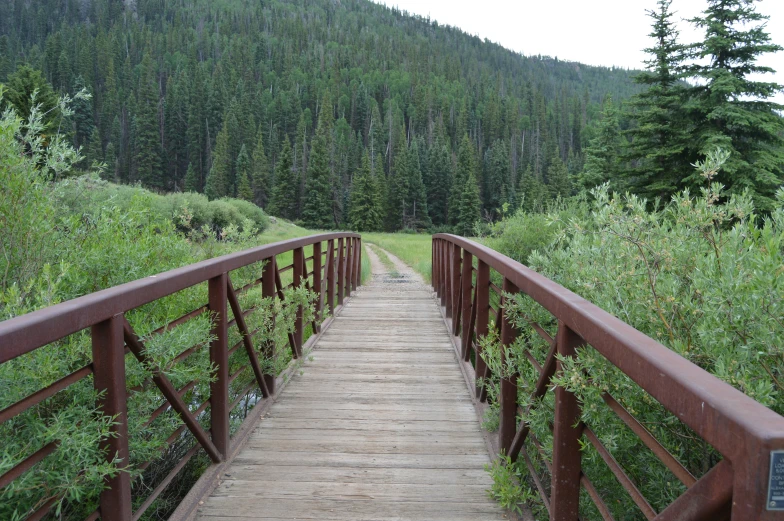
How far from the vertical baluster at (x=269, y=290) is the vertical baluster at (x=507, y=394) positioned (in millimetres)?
1743

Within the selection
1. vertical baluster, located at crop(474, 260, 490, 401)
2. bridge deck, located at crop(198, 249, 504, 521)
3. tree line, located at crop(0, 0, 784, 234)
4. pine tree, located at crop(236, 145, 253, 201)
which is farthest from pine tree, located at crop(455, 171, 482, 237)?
vertical baluster, located at crop(474, 260, 490, 401)

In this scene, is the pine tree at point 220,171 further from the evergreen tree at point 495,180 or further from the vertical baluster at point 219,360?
the vertical baluster at point 219,360

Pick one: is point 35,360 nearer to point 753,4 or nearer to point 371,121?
point 753,4

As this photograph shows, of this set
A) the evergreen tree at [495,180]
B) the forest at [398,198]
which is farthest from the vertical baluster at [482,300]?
the evergreen tree at [495,180]

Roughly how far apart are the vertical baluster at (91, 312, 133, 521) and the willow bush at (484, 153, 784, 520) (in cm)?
145

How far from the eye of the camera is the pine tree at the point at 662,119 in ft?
62.8

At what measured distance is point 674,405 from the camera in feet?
3.49

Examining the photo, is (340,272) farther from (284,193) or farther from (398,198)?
(398,198)

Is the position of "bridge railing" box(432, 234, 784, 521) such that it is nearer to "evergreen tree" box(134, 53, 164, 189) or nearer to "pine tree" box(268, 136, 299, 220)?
"pine tree" box(268, 136, 299, 220)

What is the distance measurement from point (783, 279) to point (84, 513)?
279 centimetres

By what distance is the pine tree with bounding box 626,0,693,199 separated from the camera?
19.1m

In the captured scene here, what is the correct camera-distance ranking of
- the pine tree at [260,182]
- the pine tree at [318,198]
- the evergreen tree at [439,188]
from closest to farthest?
the pine tree at [318,198] → the pine tree at [260,182] → the evergreen tree at [439,188]

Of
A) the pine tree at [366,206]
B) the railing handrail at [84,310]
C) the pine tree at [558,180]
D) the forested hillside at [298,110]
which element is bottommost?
the pine tree at [366,206]

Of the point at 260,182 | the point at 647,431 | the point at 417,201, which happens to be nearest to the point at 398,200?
the point at 417,201
